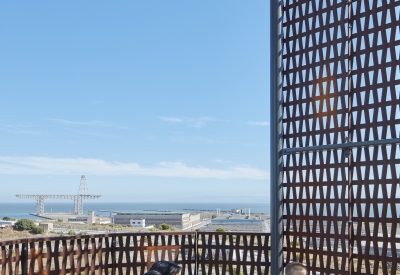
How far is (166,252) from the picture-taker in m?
4.82

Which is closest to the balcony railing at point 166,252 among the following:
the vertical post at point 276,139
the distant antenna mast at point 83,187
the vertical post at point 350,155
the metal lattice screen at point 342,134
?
the vertical post at point 276,139

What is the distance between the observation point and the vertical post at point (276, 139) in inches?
168

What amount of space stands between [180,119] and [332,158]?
171ft

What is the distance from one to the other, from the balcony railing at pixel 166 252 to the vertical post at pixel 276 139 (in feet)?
1.11

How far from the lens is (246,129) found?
53.6m

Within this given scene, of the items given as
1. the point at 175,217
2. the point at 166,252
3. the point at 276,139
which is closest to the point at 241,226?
the point at 175,217

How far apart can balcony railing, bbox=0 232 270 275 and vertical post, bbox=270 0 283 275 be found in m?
0.34

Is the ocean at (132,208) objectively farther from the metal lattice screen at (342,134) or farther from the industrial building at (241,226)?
the metal lattice screen at (342,134)

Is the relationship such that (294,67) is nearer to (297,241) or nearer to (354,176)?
(354,176)

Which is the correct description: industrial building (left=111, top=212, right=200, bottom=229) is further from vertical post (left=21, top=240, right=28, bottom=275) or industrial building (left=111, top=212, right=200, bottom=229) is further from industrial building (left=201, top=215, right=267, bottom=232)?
vertical post (left=21, top=240, right=28, bottom=275)

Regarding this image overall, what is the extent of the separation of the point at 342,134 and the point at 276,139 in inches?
27.8

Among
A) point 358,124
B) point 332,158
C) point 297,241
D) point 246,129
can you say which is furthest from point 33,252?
point 246,129

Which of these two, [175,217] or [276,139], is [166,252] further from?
[175,217]

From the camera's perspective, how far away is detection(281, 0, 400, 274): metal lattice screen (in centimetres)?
354
